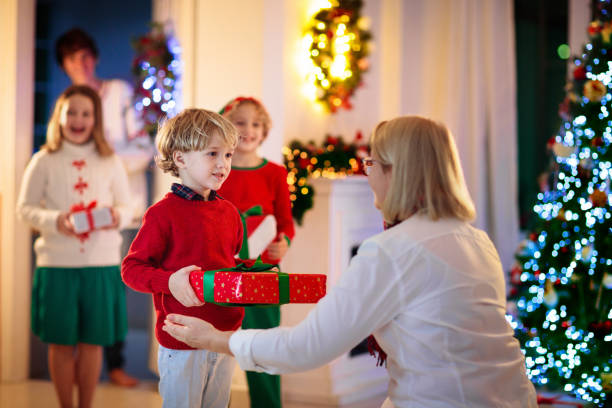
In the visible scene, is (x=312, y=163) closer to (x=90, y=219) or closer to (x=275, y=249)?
(x=275, y=249)

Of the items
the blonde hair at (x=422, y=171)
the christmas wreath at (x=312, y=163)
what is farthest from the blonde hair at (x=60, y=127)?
the blonde hair at (x=422, y=171)

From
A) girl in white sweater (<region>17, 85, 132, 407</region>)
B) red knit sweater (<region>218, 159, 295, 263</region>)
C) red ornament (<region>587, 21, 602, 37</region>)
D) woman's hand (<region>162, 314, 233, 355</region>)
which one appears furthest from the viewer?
red ornament (<region>587, 21, 602, 37</region>)

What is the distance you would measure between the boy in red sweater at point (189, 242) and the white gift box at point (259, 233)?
793 millimetres

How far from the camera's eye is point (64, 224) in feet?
10.9

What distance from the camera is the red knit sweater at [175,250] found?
1.89 meters

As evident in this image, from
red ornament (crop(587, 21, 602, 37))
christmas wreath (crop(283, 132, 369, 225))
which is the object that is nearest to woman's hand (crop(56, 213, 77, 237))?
christmas wreath (crop(283, 132, 369, 225))

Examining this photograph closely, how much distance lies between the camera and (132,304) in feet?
18.7

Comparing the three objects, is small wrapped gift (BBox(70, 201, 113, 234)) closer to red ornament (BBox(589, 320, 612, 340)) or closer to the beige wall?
the beige wall

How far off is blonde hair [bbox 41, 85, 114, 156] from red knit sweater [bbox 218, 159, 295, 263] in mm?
908

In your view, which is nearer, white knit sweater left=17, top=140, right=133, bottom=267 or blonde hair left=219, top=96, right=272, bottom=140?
blonde hair left=219, top=96, right=272, bottom=140

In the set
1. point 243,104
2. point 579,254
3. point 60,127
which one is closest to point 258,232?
point 243,104

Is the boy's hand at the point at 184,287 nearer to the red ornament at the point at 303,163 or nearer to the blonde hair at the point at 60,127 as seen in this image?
the blonde hair at the point at 60,127

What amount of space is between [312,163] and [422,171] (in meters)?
2.55

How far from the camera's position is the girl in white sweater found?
3.36 metres
